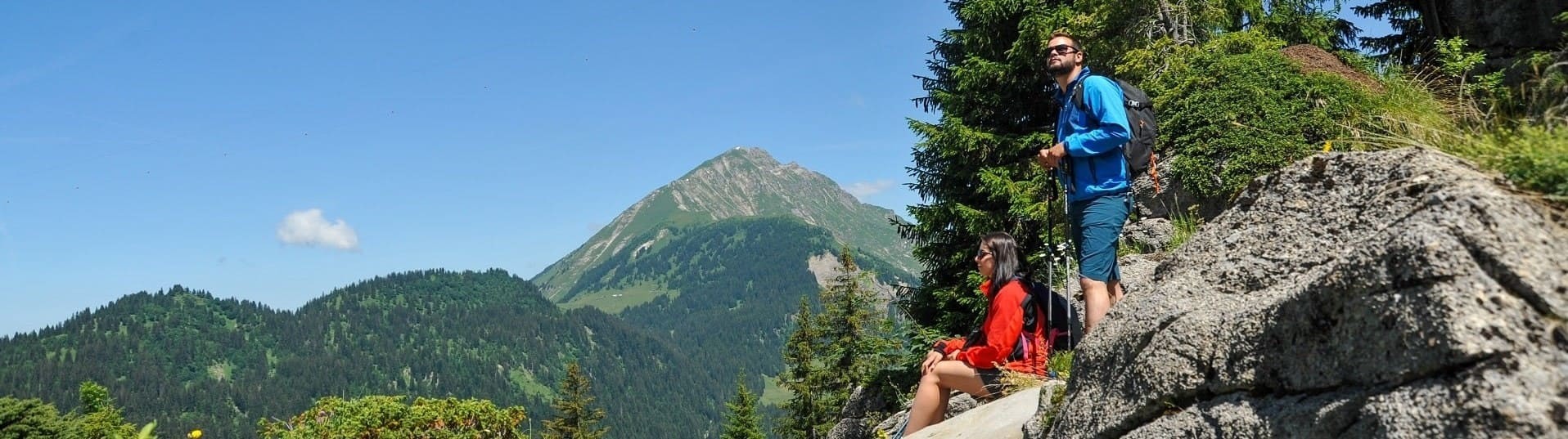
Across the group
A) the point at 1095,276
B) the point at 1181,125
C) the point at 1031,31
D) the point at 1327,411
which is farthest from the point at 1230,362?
the point at 1031,31

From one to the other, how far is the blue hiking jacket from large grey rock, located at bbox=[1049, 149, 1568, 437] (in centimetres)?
84

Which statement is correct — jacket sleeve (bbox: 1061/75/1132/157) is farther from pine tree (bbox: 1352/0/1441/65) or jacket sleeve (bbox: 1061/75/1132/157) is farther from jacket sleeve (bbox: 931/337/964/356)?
pine tree (bbox: 1352/0/1441/65)

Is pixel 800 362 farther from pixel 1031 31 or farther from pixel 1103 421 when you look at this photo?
pixel 1103 421

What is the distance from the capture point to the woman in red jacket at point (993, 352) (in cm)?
556

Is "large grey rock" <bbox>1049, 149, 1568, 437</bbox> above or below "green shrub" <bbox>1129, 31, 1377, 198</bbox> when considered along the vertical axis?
below

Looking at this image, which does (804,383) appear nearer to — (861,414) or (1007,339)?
(861,414)

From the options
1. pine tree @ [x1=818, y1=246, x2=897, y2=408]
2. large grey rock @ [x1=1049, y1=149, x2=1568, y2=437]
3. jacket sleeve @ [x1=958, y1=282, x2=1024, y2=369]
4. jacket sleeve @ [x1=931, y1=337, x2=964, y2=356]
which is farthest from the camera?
pine tree @ [x1=818, y1=246, x2=897, y2=408]

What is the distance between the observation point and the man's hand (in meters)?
4.95

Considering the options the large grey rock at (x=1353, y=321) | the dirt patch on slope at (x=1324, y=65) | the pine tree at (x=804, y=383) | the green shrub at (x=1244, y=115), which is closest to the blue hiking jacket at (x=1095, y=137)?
the large grey rock at (x=1353, y=321)

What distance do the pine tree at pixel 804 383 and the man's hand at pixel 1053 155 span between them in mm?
30268

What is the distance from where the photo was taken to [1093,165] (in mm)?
5082

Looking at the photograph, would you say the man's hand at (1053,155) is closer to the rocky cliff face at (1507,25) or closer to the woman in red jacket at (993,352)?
the woman in red jacket at (993,352)

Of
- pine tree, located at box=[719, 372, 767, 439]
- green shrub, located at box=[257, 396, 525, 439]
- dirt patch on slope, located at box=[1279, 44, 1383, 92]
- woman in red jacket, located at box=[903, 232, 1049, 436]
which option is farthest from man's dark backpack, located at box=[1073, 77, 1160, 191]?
pine tree, located at box=[719, 372, 767, 439]

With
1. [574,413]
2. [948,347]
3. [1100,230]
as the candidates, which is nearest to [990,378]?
[948,347]
